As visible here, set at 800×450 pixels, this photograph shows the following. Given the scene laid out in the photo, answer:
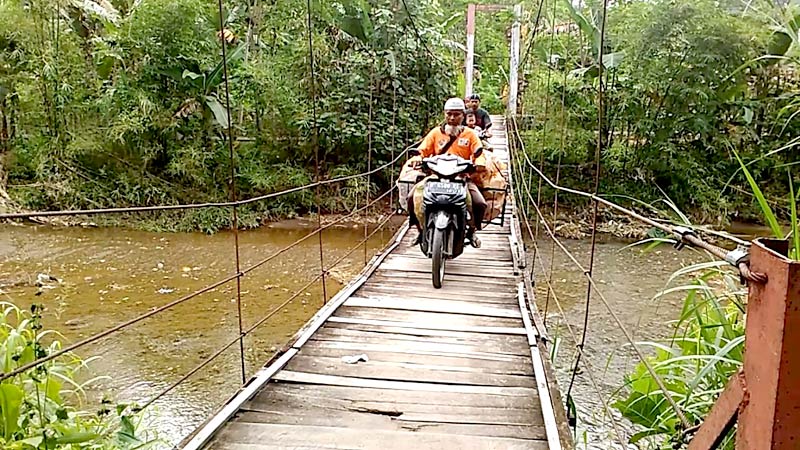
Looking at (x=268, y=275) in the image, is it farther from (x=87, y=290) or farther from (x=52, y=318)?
(x=52, y=318)

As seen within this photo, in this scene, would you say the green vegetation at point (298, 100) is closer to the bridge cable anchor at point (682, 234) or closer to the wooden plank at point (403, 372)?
the wooden plank at point (403, 372)

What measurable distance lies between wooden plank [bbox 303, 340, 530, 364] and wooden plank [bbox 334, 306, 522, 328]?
25 centimetres

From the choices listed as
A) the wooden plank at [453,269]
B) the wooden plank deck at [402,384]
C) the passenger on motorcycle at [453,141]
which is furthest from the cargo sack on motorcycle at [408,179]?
the wooden plank deck at [402,384]

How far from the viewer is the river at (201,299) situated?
3133mm

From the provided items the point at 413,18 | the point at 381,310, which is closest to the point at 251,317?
the point at 381,310

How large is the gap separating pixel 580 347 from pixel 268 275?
3775 mm

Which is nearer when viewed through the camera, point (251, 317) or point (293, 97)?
point (251, 317)

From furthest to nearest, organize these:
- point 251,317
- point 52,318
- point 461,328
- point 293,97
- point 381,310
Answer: point 293,97 < point 251,317 < point 52,318 < point 381,310 < point 461,328

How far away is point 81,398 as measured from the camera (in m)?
2.81

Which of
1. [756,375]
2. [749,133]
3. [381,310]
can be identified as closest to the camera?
[756,375]

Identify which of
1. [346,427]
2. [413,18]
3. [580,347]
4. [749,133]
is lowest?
[346,427]

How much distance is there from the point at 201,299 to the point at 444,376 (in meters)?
3.08

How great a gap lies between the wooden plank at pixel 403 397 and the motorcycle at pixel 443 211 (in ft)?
3.69

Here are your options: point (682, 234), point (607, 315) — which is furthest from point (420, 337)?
point (607, 315)
